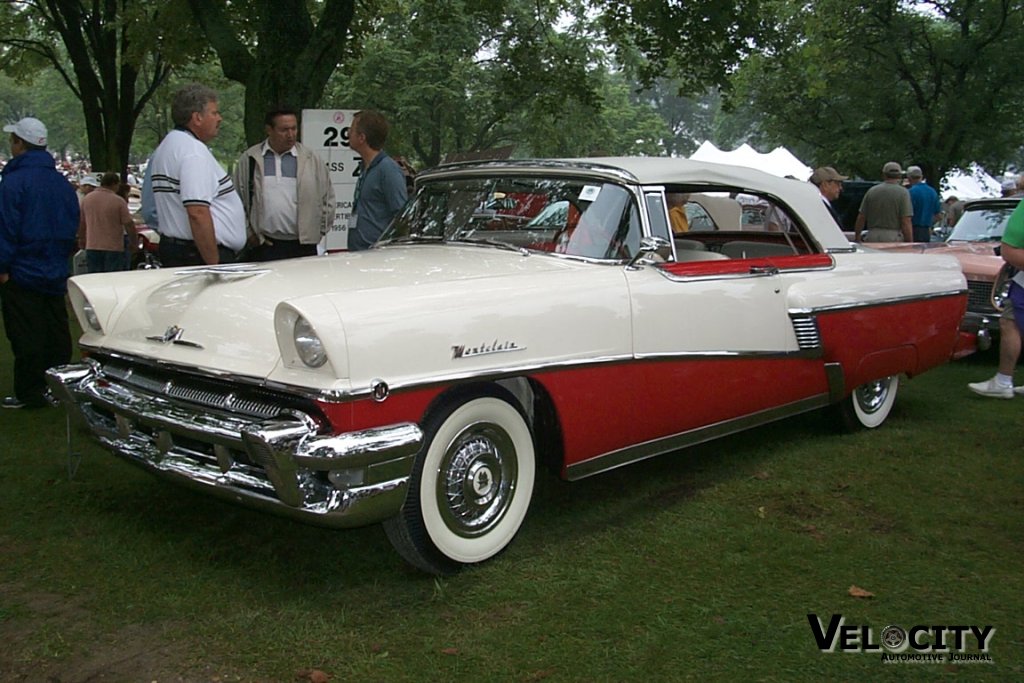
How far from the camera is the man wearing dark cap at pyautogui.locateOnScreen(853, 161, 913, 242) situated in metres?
10.0

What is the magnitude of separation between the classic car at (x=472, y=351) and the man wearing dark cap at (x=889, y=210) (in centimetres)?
512

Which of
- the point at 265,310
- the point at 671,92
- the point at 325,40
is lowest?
the point at 265,310

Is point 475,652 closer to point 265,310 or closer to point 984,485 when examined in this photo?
Result: point 265,310

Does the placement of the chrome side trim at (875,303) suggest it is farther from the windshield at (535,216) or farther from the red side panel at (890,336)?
the windshield at (535,216)

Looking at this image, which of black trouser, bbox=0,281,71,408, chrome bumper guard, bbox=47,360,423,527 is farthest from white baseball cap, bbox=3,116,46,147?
chrome bumper guard, bbox=47,360,423,527

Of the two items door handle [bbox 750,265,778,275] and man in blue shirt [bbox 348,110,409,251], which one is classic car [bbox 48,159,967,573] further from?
man in blue shirt [bbox 348,110,409,251]

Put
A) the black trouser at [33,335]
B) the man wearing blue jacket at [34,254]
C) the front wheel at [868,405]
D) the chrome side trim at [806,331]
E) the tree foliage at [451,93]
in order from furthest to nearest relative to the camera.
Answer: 1. the tree foliage at [451,93]
2. the black trouser at [33,335]
3. the man wearing blue jacket at [34,254]
4. the front wheel at [868,405]
5. the chrome side trim at [806,331]

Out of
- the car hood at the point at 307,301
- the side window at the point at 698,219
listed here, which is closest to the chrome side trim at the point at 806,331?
the car hood at the point at 307,301

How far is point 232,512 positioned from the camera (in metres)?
4.25

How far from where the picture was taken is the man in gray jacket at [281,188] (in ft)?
18.8

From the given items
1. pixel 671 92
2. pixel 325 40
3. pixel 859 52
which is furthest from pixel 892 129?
pixel 671 92

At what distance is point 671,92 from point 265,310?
101 metres

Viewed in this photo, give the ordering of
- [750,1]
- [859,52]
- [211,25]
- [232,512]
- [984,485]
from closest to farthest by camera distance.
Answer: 1. [232,512]
2. [984,485]
3. [211,25]
4. [750,1]
5. [859,52]

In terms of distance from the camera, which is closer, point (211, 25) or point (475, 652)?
point (475, 652)
